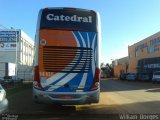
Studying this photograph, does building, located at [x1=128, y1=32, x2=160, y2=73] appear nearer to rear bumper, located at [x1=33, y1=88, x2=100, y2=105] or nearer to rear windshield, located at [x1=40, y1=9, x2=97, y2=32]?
rear windshield, located at [x1=40, y1=9, x2=97, y2=32]

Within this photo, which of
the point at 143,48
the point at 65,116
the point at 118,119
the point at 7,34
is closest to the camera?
the point at 118,119

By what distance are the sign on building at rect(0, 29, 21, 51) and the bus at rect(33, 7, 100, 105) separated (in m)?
61.7

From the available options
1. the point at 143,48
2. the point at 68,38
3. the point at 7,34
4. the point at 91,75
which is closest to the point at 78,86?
the point at 91,75

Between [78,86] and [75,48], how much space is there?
1449mm

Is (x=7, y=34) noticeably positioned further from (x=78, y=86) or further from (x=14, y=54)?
(x=78, y=86)

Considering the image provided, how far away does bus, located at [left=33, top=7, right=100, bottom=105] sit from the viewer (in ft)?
48.8

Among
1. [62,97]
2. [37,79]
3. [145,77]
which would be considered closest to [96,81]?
[62,97]

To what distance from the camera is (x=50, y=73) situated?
1496 cm

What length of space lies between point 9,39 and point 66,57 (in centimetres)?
6279

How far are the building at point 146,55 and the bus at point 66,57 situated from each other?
52894 mm

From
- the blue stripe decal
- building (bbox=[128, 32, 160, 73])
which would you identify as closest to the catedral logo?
the blue stripe decal

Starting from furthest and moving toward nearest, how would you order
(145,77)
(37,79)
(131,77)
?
1. (131,77)
2. (145,77)
3. (37,79)

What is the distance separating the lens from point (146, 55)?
7956 centimetres

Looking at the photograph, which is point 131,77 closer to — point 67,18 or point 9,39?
point 9,39
